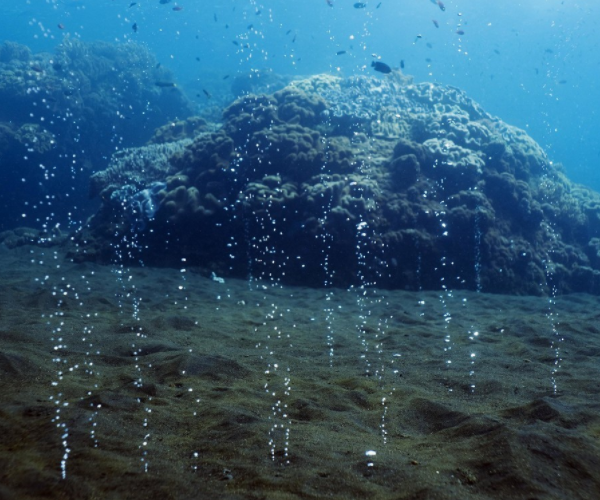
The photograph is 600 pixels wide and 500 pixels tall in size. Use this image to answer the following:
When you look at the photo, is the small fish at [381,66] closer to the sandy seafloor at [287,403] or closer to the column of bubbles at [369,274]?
the column of bubbles at [369,274]

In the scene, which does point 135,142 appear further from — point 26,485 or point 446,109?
point 26,485

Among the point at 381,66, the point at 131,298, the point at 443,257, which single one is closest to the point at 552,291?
the point at 443,257

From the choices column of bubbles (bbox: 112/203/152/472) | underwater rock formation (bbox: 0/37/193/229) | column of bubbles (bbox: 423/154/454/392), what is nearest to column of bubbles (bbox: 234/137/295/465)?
column of bubbles (bbox: 112/203/152/472)

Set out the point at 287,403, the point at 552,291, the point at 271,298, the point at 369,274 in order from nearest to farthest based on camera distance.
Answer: the point at 287,403 < the point at 271,298 < the point at 369,274 < the point at 552,291

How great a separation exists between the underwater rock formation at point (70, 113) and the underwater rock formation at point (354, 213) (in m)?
7.65

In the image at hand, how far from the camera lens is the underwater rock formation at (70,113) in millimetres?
17047

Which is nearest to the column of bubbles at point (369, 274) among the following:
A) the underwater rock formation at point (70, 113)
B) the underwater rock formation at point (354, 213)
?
the underwater rock formation at point (354, 213)

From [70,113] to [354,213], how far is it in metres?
16.7

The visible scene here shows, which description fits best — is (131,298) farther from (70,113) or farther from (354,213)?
(70,113)

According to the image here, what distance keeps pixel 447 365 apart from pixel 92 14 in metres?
142

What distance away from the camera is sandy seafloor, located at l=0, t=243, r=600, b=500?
2025mm

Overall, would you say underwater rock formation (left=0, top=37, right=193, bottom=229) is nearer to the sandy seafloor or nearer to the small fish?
the small fish

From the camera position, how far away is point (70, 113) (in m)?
19.4

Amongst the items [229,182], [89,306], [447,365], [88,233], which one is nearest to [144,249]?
[88,233]
